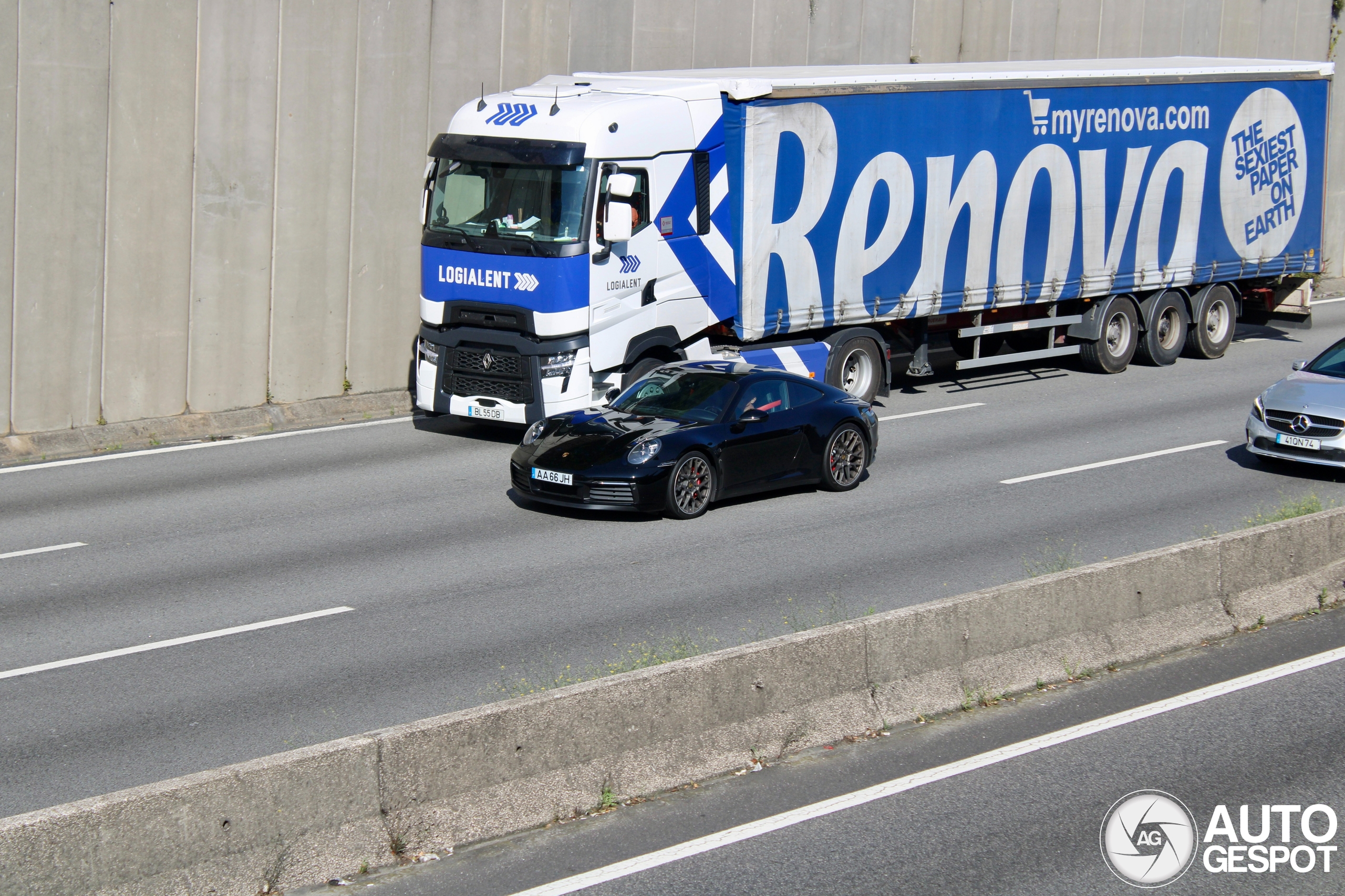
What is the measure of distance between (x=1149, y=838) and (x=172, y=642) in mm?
6630

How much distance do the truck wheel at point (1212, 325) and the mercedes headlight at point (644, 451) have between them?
12.7 metres

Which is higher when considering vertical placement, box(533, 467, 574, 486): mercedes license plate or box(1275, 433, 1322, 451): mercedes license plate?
box(1275, 433, 1322, 451): mercedes license plate

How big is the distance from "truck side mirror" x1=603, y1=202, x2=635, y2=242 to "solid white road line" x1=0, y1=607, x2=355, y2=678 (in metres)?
6.53

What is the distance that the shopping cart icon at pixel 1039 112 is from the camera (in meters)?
20.3

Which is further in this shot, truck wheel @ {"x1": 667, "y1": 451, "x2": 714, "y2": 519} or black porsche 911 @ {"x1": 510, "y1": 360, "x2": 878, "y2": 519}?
truck wheel @ {"x1": 667, "y1": 451, "x2": 714, "y2": 519}

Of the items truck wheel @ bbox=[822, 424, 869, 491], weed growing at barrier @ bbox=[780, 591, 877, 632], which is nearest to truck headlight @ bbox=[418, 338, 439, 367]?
truck wheel @ bbox=[822, 424, 869, 491]

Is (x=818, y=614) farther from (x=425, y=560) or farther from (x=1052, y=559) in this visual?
(x=425, y=560)

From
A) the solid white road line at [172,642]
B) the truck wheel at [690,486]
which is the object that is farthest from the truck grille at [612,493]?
the solid white road line at [172,642]

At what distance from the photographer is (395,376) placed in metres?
→ 20.8

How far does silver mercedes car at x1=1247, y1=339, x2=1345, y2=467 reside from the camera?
15.5 m

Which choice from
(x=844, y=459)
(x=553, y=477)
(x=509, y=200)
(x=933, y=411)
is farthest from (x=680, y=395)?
(x=933, y=411)

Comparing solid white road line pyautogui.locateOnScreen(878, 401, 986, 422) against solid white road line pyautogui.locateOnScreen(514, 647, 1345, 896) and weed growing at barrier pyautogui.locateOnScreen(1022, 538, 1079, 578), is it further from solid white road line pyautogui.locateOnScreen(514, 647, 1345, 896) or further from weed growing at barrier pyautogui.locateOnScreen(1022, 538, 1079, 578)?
solid white road line pyautogui.locateOnScreen(514, 647, 1345, 896)

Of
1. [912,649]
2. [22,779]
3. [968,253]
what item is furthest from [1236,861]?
[968,253]

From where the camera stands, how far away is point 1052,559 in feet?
40.2
